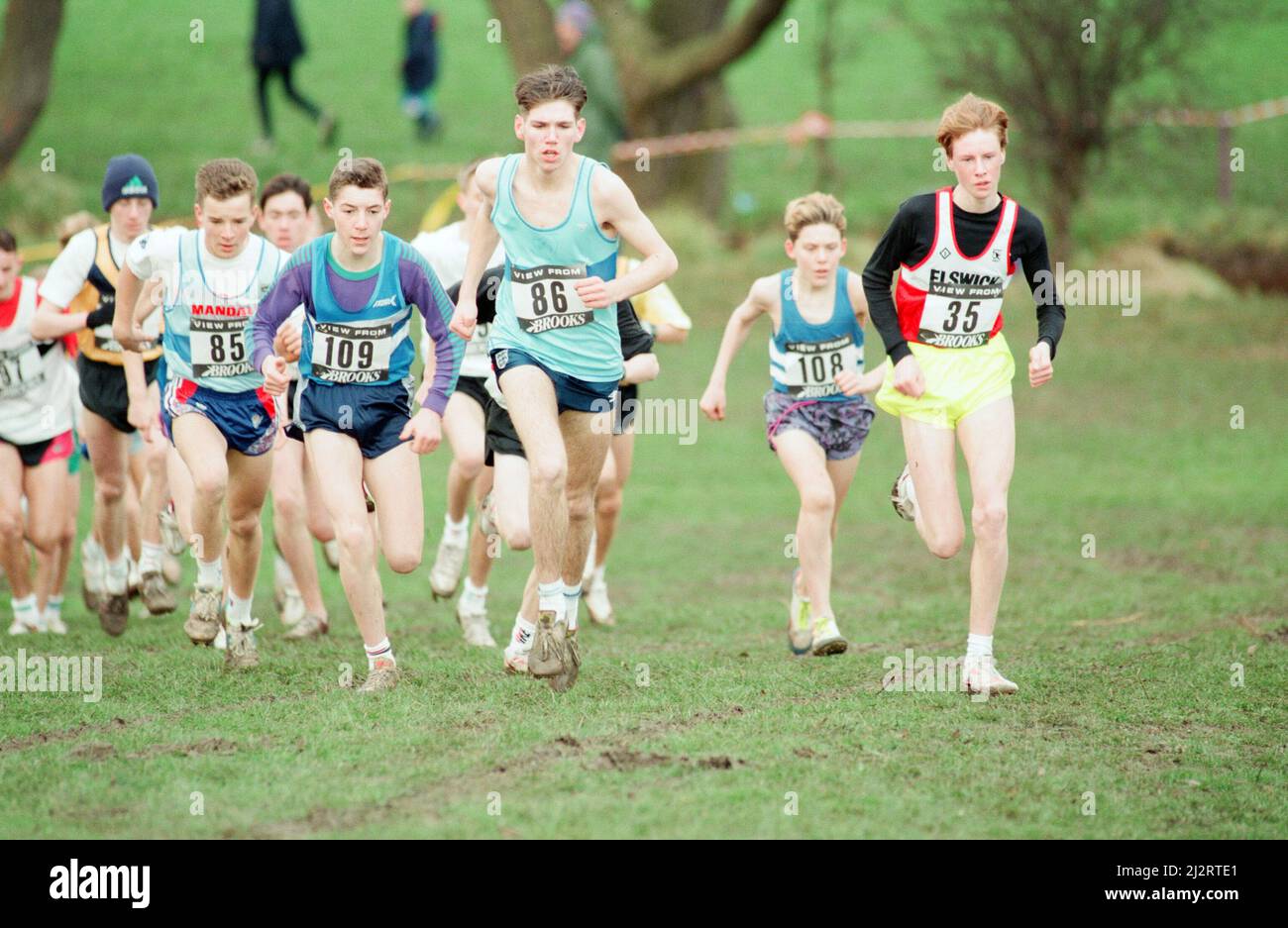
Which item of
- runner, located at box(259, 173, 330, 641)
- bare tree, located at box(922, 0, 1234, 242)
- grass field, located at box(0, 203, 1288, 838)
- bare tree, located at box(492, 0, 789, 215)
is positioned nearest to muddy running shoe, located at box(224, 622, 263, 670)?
grass field, located at box(0, 203, 1288, 838)

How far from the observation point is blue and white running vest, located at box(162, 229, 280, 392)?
7.59m

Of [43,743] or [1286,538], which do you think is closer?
[43,743]

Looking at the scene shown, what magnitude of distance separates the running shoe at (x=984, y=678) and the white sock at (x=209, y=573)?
3.71m

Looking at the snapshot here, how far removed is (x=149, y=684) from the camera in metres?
7.19

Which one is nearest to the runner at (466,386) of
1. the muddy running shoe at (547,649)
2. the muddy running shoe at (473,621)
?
the muddy running shoe at (473,621)

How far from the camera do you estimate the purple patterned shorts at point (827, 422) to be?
327 inches

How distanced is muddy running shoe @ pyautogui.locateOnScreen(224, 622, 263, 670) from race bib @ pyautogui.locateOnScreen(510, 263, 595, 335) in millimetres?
2208

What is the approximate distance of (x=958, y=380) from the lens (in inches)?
273

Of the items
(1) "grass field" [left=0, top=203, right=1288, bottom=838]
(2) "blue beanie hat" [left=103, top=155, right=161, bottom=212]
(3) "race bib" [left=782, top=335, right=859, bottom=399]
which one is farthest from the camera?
(2) "blue beanie hat" [left=103, top=155, right=161, bottom=212]

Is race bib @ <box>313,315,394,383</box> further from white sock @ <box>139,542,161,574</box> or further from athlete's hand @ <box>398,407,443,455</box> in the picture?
white sock @ <box>139,542,161,574</box>

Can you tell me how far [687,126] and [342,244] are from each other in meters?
18.2

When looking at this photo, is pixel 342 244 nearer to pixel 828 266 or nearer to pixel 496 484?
pixel 496 484
